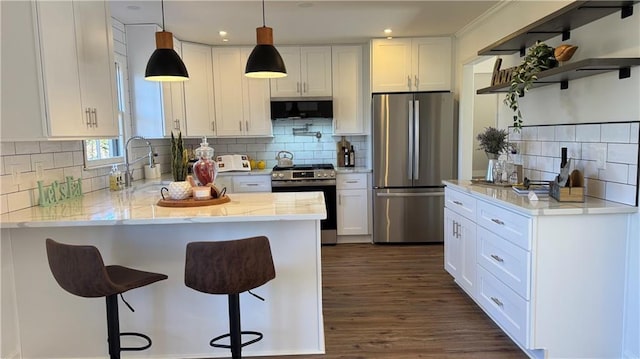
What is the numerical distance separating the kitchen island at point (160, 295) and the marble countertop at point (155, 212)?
0.6 inches

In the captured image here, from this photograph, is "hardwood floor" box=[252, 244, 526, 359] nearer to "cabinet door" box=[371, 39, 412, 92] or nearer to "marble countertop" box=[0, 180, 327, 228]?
"marble countertop" box=[0, 180, 327, 228]

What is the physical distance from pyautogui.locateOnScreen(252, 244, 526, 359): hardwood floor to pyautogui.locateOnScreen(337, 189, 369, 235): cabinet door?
0.70 m

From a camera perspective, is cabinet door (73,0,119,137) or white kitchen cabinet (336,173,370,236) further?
white kitchen cabinet (336,173,370,236)

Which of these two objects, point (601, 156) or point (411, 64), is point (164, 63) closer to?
point (601, 156)

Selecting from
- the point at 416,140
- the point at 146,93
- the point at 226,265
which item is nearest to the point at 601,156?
the point at 226,265

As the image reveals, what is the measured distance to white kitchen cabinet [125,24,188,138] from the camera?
4.16 metres

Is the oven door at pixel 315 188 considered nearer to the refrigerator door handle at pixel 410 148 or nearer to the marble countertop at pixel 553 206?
the refrigerator door handle at pixel 410 148

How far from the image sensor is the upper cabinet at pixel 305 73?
5.16 meters

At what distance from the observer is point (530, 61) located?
2.66 meters

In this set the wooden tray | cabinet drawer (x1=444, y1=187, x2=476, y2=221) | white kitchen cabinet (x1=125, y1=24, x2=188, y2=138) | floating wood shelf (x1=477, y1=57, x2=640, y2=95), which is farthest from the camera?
white kitchen cabinet (x1=125, y1=24, x2=188, y2=138)

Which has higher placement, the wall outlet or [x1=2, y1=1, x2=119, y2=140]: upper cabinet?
[x1=2, y1=1, x2=119, y2=140]: upper cabinet

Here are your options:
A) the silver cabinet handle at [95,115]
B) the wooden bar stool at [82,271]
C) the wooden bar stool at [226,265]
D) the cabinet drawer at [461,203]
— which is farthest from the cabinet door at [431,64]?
the wooden bar stool at [82,271]

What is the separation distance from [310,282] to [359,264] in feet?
6.06

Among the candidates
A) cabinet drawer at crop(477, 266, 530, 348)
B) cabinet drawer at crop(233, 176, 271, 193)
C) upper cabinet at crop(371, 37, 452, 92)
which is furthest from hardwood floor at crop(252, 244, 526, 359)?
upper cabinet at crop(371, 37, 452, 92)
